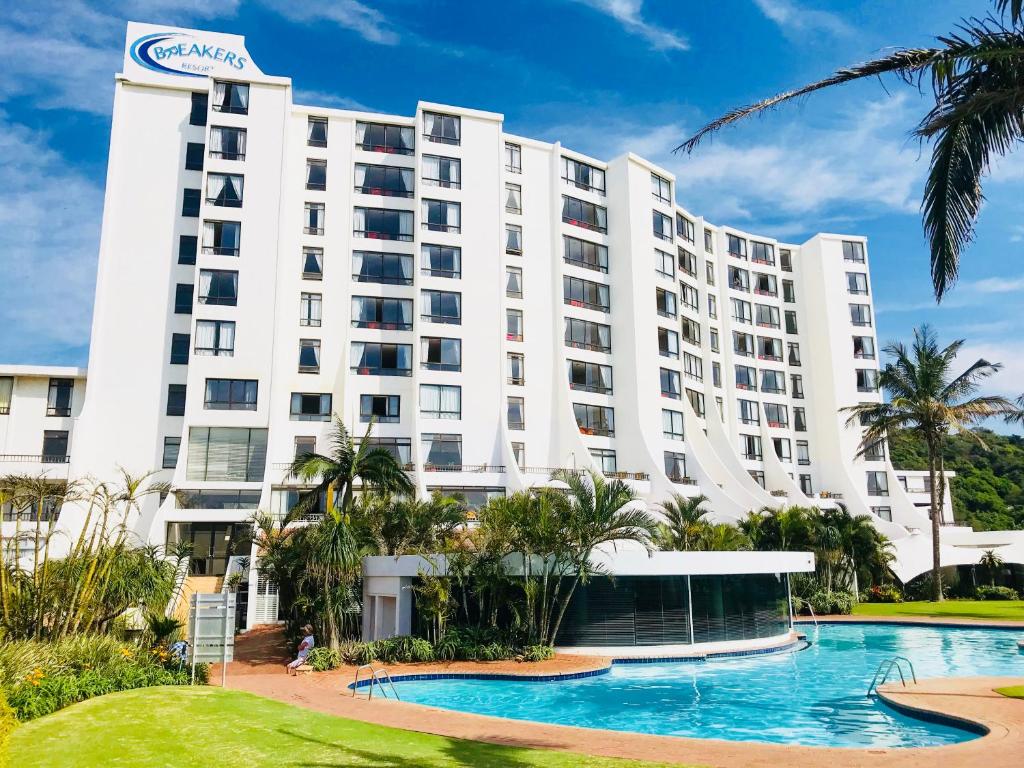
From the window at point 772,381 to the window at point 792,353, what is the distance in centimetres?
163

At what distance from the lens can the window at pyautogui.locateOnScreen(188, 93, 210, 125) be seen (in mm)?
47031

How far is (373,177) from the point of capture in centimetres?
4847

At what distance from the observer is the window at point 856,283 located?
216 ft

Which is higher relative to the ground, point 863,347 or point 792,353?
point 863,347

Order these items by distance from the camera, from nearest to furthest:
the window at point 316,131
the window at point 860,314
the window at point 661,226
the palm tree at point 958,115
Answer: the palm tree at point 958,115
the window at point 316,131
the window at point 661,226
the window at point 860,314

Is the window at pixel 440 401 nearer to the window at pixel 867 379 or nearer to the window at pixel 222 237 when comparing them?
the window at pixel 222 237

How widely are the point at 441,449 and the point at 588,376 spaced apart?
10428mm

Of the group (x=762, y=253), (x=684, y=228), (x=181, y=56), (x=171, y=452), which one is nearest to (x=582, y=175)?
(x=684, y=228)

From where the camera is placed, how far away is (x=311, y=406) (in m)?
44.9

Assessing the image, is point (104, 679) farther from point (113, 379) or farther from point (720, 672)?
point (113, 379)

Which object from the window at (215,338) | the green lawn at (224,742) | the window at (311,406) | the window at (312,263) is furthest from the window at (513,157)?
the green lawn at (224,742)

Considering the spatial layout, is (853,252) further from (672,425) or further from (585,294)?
(585,294)

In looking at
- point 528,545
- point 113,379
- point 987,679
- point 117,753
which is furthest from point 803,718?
point 113,379

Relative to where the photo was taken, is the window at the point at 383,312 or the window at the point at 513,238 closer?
the window at the point at 383,312
